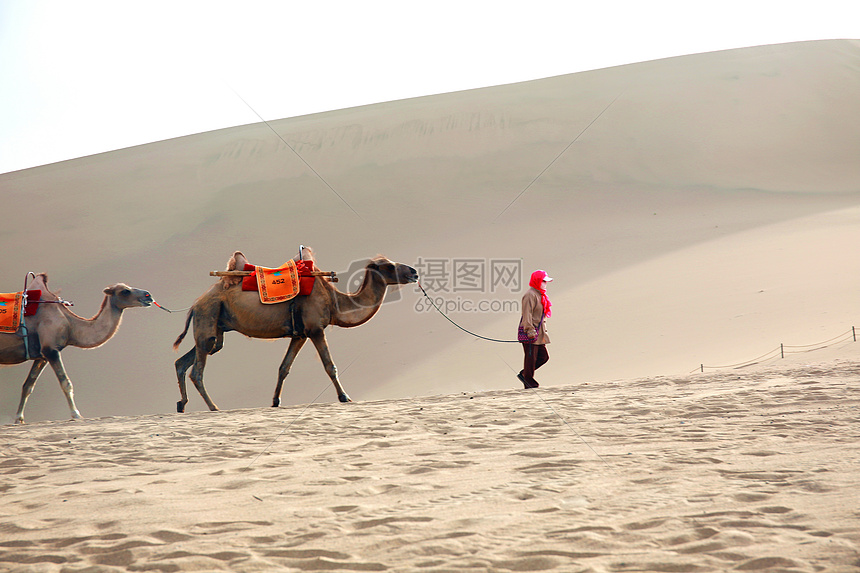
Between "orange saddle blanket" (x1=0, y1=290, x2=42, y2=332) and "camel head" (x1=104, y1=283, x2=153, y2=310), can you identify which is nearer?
"orange saddle blanket" (x1=0, y1=290, x2=42, y2=332)

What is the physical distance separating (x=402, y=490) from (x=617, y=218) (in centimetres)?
1608

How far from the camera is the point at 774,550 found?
258 centimetres

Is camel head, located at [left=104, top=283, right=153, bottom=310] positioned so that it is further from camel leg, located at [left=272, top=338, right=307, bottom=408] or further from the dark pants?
the dark pants

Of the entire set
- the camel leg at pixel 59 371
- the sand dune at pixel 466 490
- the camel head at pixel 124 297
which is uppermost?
the camel head at pixel 124 297

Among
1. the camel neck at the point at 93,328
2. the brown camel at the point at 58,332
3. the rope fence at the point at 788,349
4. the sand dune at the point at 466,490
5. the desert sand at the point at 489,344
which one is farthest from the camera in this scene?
the rope fence at the point at 788,349

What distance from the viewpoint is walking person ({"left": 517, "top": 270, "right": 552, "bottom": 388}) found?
845 cm

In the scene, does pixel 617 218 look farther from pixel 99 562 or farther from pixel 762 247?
pixel 99 562

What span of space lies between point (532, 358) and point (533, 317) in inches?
20.9

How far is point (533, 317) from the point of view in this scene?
8.60m

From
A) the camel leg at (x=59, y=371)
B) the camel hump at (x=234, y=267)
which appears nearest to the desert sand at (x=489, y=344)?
the camel leg at (x=59, y=371)

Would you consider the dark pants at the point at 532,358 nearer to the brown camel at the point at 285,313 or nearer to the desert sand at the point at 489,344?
the desert sand at the point at 489,344

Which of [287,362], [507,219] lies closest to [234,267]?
[287,362]

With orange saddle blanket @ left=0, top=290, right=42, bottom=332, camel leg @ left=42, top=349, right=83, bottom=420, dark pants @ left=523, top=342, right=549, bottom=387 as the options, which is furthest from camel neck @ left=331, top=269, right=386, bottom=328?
orange saddle blanket @ left=0, top=290, right=42, bottom=332

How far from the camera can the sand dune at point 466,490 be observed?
2719 mm
